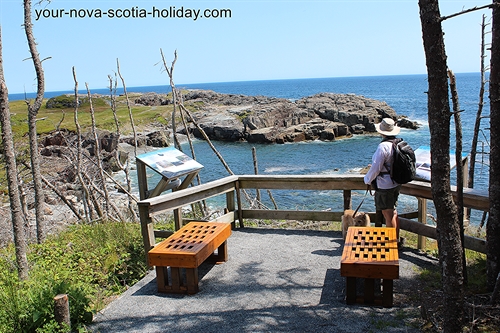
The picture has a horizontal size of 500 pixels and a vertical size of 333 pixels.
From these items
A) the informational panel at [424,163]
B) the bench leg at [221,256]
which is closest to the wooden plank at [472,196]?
the informational panel at [424,163]

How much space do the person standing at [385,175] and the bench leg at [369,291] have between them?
1446mm

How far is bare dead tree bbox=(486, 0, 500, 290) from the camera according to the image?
13.1 feet

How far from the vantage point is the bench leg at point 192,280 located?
4.86 meters

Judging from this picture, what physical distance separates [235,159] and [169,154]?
26.2 metres

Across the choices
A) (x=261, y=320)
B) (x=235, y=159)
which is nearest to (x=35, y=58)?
(x=261, y=320)

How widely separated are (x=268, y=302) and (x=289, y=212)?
104 inches

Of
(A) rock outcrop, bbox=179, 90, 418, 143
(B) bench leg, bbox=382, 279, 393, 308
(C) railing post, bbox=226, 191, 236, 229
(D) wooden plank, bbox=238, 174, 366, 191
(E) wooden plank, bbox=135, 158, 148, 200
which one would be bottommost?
(A) rock outcrop, bbox=179, 90, 418, 143

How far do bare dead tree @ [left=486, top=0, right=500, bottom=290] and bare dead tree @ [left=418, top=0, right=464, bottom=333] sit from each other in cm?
139

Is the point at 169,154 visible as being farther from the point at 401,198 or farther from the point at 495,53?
the point at 401,198

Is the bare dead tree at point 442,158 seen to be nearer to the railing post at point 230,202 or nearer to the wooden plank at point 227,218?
the wooden plank at point 227,218

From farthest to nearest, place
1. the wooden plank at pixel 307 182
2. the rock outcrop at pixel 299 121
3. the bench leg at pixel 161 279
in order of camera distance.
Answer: the rock outcrop at pixel 299 121
the wooden plank at pixel 307 182
the bench leg at pixel 161 279

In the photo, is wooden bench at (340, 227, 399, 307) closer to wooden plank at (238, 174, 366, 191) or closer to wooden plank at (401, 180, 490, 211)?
wooden plank at (401, 180, 490, 211)

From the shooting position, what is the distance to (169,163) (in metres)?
6.22

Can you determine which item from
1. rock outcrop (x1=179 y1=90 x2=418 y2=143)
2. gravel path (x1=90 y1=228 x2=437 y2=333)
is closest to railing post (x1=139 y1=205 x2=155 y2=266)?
gravel path (x1=90 y1=228 x2=437 y2=333)
